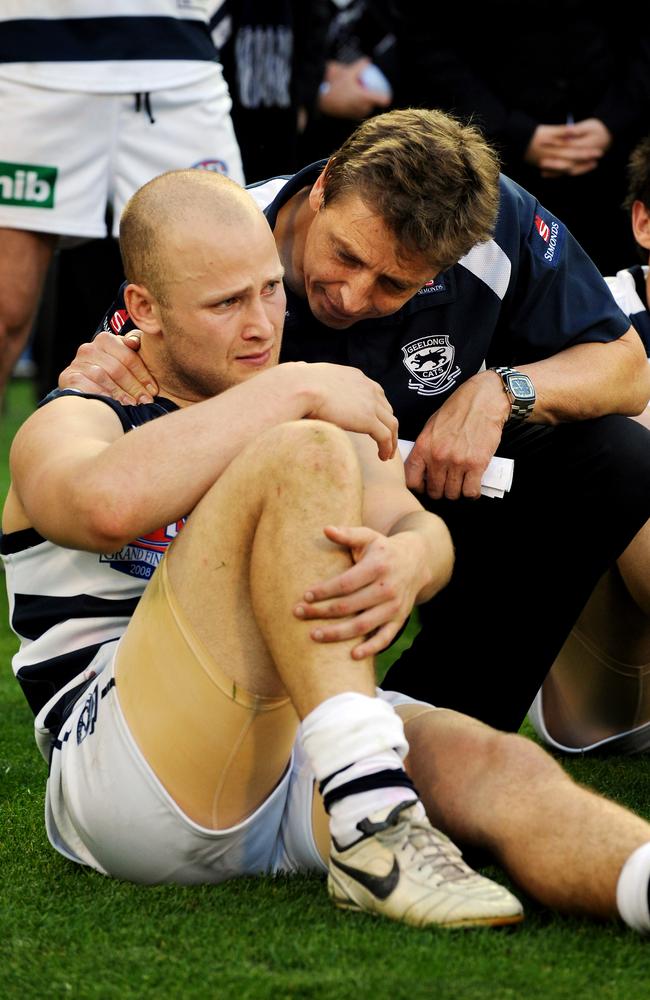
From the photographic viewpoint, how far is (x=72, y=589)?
2.39 meters

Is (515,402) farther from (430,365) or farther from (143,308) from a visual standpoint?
(143,308)

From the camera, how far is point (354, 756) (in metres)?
1.96

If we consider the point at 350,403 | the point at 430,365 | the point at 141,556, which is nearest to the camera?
the point at 350,403

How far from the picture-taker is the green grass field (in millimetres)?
1839

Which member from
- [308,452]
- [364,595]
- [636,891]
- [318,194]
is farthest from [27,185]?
[636,891]

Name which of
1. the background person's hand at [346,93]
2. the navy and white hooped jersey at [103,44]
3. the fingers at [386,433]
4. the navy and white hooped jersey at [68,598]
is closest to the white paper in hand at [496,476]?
the fingers at [386,433]

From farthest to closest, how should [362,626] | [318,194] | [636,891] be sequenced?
[318,194] → [362,626] → [636,891]

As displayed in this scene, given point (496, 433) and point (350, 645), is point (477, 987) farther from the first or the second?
point (496, 433)

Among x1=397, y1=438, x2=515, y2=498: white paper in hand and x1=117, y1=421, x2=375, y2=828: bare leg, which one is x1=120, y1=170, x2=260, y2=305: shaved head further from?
x1=397, y1=438, x2=515, y2=498: white paper in hand

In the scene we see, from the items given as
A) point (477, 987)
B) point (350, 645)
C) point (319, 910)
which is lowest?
point (319, 910)

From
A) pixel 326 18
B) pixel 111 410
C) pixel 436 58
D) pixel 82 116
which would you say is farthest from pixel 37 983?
pixel 326 18

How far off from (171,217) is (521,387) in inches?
32.5

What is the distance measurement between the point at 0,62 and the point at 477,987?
9.89 feet

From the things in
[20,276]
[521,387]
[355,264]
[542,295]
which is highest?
[355,264]
